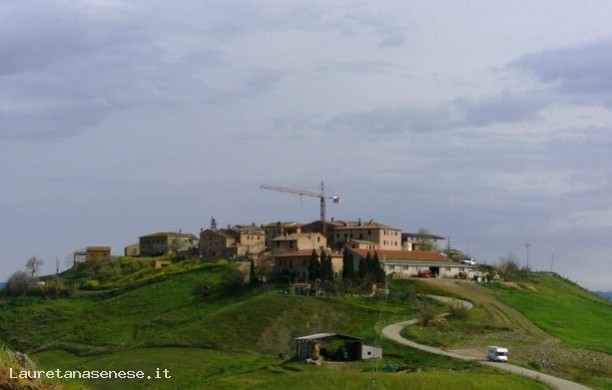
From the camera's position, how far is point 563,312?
86.7 metres

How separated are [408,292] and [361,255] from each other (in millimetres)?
14839

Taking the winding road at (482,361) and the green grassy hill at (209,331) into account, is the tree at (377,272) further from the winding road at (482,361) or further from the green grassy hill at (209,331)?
the winding road at (482,361)

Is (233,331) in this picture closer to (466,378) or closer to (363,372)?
(363,372)

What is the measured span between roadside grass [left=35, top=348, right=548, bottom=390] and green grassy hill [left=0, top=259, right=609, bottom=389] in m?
0.06

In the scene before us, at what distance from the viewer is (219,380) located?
167 ft

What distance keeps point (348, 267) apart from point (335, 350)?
1280 inches

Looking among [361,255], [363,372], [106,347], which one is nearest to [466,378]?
[363,372]

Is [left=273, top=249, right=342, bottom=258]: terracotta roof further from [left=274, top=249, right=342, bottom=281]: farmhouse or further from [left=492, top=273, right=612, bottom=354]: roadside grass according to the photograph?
[left=492, top=273, right=612, bottom=354]: roadside grass

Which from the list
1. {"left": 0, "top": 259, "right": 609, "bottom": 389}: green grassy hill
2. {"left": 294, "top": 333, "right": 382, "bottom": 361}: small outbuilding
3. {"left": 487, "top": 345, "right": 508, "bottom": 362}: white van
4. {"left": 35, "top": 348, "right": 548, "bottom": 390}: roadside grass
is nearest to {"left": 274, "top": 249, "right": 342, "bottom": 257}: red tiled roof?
{"left": 0, "top": 259, "right": 609, "bottom": 389}: green grassy hill

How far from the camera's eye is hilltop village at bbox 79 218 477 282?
97.8 meters

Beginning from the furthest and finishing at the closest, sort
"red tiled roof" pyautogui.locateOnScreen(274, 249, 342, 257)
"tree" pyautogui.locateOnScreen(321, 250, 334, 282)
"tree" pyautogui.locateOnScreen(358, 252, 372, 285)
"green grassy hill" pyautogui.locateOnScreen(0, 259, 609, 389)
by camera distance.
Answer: "red tiled roof" pyautogui.locateOnScreen(274, 249, 342, 257), "tree" pyautogui.locateOnScreen(321, 250, 334, 282), "tree" pyautogui.locateOnScreen(358, 252, 372, 285), "green grassy hill" pyautogui.locateOnScreen(0, 259, 609, 389)

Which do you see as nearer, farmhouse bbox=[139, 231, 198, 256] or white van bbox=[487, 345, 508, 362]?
white van bbox=[487, 345, 508, 362]

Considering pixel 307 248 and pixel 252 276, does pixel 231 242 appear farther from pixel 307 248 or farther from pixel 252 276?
pixel 252 276

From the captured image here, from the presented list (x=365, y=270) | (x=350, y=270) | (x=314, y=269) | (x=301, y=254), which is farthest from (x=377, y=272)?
(x=301, y=254)
